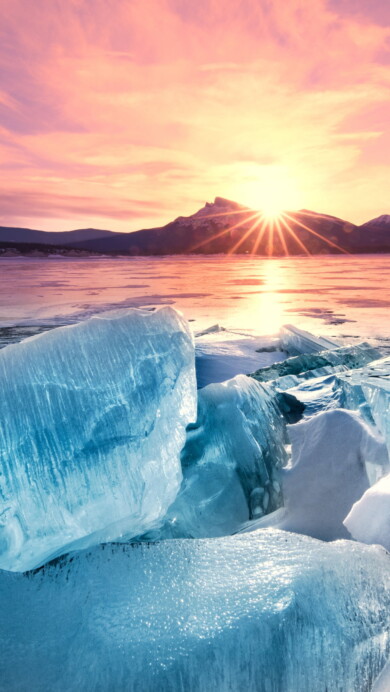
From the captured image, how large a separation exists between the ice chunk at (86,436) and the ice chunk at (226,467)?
13cm

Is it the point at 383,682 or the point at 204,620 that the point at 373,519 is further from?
the point at 204,620

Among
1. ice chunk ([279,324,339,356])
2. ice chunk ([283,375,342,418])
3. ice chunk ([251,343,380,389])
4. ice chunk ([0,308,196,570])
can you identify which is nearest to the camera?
ice chunk ([0,308,196,570])

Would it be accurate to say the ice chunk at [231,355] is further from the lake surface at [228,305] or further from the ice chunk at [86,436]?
the ice chunk at [86,436]

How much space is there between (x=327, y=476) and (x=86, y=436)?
70 cm

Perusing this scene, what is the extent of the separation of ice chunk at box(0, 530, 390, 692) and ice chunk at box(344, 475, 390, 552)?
64mm

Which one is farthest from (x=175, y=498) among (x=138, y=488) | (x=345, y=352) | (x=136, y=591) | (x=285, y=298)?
(x=285, y=298)

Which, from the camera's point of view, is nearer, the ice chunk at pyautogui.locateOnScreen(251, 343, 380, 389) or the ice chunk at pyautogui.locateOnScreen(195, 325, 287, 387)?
the ice chunk at pyautogui.locateOnScreen(251, 343, 380, 389)

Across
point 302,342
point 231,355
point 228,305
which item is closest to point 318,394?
point 231,355

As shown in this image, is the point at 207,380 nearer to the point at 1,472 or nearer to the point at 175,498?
the point at 175,498

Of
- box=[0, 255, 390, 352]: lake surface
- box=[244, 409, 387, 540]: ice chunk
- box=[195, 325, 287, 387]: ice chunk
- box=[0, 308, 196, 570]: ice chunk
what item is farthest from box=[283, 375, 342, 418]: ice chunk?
box=[0, 255, 390, 352]: lake surface

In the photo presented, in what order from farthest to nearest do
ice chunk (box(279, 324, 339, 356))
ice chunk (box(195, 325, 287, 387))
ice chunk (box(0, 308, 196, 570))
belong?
ice chunk (box(279, 324, 339, 356)) → ice chunk (box(195, 325, 287, 387)) → ice chunk (box(0, 308, 196, 570))

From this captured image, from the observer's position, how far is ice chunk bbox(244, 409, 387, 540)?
4.45ft

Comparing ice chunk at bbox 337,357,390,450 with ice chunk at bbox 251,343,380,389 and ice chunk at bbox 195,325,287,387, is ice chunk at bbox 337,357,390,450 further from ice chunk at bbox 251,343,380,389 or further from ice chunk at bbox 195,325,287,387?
Result: ice chunk at bbox 195,325,287,387

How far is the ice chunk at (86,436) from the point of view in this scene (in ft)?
3.78
